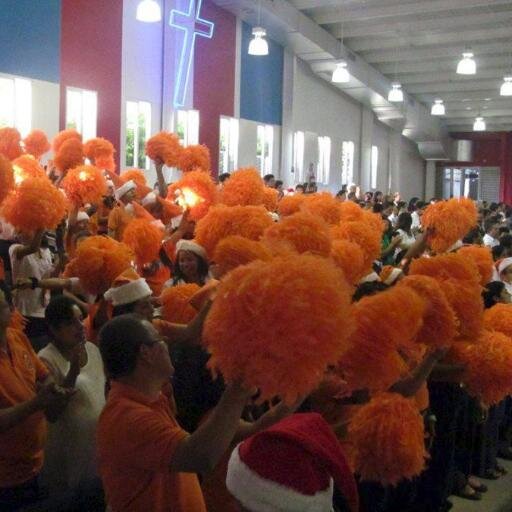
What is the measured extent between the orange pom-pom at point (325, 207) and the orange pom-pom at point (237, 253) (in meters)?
1.30

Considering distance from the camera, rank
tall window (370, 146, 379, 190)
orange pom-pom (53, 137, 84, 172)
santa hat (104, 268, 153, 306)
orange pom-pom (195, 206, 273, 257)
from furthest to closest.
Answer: tall window (370, 146, 379, 190) < orange pom-pom (53, 137, 84, 172) < orange pom-pom (195, 206, 273, 257) < santa hat (104, 268, 153, 306)

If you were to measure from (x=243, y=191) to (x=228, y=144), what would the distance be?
1069 centimetres

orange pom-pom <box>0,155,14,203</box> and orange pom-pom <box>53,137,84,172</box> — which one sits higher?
orange pom-pom <box>53,137,84,172</box>

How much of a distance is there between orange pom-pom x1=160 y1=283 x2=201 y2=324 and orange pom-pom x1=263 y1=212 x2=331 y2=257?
0.49m

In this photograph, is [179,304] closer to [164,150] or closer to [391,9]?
[164,150]

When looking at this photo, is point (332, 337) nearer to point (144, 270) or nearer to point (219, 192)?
point (144, 270)

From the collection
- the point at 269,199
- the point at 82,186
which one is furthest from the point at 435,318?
the point at 82,186

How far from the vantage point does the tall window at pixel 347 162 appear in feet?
66.6

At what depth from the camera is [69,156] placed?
21.6ft

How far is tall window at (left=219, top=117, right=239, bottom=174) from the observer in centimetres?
1506

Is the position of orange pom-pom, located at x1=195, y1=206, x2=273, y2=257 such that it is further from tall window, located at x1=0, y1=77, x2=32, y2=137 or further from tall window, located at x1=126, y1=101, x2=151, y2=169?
tall window, located at x1=126, y1=101, x2=151, y2=169

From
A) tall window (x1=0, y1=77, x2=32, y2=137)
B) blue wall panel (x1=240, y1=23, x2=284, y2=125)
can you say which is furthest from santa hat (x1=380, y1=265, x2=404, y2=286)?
blue wall panel (x1=240, y1=23, x2=284, y2=125)

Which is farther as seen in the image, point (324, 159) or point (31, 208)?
point (324, 159)

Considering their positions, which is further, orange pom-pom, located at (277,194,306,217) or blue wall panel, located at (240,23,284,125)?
blue wall panel, located at (240,23,284,125)
